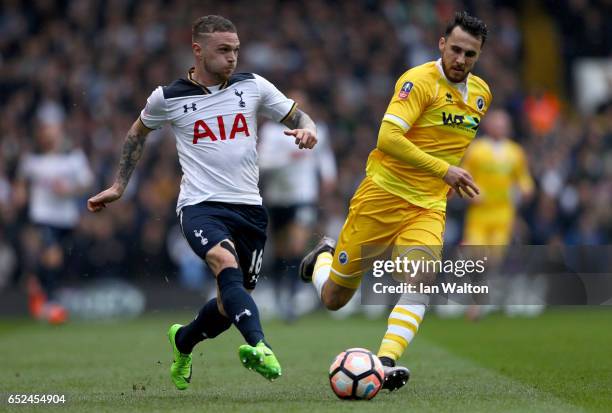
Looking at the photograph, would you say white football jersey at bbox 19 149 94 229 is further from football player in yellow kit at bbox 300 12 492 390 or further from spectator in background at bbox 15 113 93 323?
football player in yellow kit at bbox 300 12 492 390

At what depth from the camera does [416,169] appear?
8.26m

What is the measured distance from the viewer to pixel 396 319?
7.82 meters

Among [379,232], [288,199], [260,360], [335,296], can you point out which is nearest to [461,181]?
[379,232]

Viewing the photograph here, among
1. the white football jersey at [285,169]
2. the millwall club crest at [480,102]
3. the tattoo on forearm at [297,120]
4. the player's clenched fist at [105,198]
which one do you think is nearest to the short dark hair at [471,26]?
the millwall club crest at [480,102]

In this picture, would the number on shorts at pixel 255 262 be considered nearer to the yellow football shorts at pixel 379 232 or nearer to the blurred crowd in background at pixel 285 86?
the yellow football shorts at pixel 379 232

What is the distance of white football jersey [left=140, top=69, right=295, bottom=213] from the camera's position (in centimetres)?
780

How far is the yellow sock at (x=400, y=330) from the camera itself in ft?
25.2

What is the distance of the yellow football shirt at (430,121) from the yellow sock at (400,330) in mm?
826

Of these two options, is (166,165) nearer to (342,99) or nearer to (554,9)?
(342,99)

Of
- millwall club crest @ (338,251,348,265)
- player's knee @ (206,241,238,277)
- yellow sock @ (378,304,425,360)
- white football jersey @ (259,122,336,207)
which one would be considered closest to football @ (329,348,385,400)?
yellow sock @ (378,304,425,360)

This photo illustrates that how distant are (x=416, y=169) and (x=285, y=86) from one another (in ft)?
40.8

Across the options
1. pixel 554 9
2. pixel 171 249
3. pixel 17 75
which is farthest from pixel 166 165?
pixel 554 9

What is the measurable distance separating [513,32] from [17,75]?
10010 mm

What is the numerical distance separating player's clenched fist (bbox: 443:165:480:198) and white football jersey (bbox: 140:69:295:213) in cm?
134
